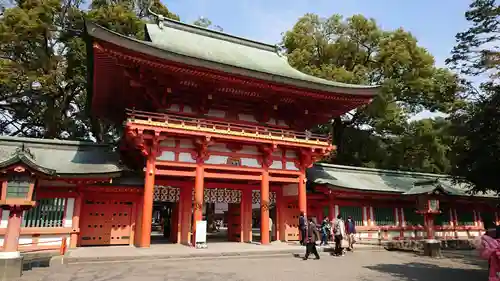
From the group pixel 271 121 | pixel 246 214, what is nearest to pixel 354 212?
pixel 246 214

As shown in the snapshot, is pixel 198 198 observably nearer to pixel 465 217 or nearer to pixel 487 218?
pixel 465 217

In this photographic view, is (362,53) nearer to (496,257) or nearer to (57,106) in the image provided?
(57,106)

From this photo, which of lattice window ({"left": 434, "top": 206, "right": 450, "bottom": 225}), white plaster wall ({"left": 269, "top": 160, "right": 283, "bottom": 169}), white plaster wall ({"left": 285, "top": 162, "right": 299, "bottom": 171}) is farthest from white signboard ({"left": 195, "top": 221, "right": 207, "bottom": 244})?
lattice window ({"left": 434, "top": 206, "right": 450, "bottom": 225})

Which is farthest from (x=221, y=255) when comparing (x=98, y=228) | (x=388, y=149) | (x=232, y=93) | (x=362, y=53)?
(x=362, y=53)

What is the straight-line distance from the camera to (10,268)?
943 centimetres

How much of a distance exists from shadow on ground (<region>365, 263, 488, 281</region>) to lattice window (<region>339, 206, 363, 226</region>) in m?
7.53

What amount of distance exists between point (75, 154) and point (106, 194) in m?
2.55

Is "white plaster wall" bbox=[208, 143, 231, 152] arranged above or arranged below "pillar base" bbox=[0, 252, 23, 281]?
above

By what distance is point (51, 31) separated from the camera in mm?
28766

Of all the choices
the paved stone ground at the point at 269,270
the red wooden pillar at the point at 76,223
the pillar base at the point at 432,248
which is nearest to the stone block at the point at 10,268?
the paved stone ground at the point at 269,270

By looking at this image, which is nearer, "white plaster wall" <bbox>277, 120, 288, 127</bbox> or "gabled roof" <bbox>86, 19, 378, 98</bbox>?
"gabled roof" <bbox>86, 19, 378, 98</bbox>

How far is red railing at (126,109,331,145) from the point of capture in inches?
607

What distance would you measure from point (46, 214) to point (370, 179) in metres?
19.0

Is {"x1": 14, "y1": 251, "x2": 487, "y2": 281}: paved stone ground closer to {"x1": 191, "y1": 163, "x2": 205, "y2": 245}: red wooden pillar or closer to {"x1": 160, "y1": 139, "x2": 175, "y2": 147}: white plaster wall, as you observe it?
{"x1": 191, "y1": 163, "x2": 205, "y2": 245}: red wooden pillar
